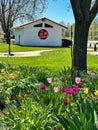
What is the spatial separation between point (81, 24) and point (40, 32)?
146 feet

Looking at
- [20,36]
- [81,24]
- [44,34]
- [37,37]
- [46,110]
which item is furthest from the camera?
[20,36]

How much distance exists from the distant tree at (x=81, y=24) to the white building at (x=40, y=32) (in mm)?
42330

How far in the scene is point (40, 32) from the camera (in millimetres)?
57312

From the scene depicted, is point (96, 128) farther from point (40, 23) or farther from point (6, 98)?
point (40, 23)

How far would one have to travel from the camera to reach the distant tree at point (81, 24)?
42.0ft

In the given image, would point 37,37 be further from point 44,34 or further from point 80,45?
point 80,45

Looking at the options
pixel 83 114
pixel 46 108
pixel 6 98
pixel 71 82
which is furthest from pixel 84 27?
pixel 83 114

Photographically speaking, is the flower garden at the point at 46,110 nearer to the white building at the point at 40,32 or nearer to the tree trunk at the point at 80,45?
the tree trunk at the point at 80,45

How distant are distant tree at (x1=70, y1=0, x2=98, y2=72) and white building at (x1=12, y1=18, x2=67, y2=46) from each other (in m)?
42.3

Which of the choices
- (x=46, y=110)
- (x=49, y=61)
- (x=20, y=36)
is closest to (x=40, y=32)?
(x=20, y=36)

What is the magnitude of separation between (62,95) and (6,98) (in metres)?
1.27

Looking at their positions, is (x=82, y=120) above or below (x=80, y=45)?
below

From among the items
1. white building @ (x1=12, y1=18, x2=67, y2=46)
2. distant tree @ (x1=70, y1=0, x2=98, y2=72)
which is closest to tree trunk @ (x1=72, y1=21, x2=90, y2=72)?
distant tree @ (x1=70, y1=0, x2=98, y2=72)

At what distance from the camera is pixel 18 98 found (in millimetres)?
6824
